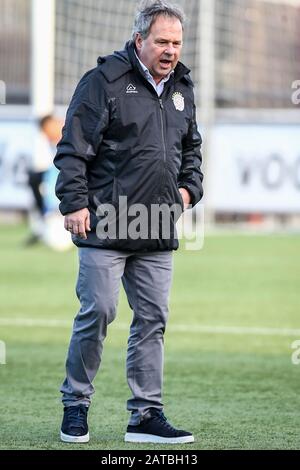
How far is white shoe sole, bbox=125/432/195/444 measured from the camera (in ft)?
19.3

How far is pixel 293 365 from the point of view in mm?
8602

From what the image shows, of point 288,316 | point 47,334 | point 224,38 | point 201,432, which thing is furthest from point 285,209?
point 201,432

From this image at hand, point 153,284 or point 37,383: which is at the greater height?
point 153,284

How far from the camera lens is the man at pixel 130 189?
5.83 meters

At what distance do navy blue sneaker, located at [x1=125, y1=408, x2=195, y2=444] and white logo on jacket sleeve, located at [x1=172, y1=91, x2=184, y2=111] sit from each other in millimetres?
1417

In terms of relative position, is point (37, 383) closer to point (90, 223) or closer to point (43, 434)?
point (43, 434)

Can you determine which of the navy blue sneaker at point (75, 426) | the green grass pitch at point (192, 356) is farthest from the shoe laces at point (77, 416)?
the green grass pitch at point (192, 356)

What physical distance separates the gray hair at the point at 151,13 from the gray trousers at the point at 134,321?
3.33ft

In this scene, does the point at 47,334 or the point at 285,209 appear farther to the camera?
the point at 285,209

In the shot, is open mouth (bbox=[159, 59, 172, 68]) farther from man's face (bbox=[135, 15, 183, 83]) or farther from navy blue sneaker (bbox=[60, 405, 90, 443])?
navy blue sneaker (bbox=[60, 405, 90, 443])

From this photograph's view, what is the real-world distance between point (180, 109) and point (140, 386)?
130 cm

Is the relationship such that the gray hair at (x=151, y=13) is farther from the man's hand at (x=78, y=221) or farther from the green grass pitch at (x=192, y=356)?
the green grass pitch at (x=192, y=356)

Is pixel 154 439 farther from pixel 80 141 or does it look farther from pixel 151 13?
pixel 151 13
